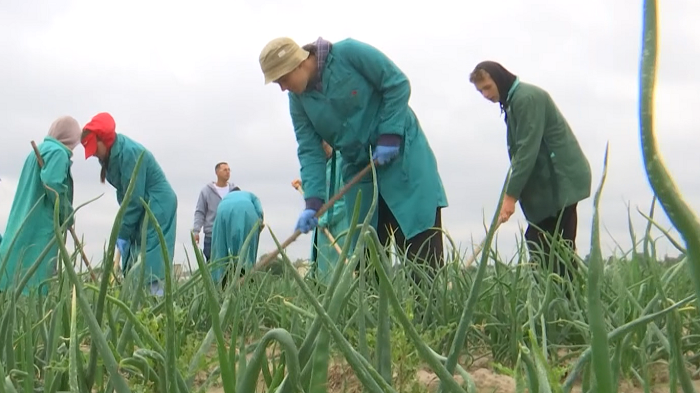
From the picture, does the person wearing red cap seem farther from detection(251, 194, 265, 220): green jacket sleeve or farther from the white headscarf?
detection(251, 194, 265, 220): green jacket sleeve

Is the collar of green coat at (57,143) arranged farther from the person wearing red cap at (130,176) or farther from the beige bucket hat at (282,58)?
the beige bucket hat at (282,58)

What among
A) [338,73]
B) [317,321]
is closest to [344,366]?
[317,321]

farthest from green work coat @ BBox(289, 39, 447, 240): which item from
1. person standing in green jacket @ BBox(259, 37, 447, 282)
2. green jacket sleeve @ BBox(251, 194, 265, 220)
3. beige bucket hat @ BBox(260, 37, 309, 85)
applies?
green jacket sleeve @ BBox(251, 194, 265, 220)

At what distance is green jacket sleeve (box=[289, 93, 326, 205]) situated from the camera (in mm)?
3689

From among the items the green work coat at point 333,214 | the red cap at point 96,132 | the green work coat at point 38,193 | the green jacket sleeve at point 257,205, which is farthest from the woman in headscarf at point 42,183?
the green work coat at point 333,214

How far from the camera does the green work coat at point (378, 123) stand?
10.8 ft

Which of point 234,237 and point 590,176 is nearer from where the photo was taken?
point 590,176

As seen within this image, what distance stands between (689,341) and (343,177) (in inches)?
99.6

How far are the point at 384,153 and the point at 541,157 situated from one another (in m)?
0.74

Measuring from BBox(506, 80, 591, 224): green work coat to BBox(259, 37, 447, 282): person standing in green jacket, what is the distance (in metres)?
0.39

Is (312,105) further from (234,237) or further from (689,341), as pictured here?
(689,341)

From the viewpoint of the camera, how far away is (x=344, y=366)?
116 centimetres

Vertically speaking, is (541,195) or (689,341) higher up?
(541,195)

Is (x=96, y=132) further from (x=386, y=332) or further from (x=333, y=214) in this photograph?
(x=386, y=332)
